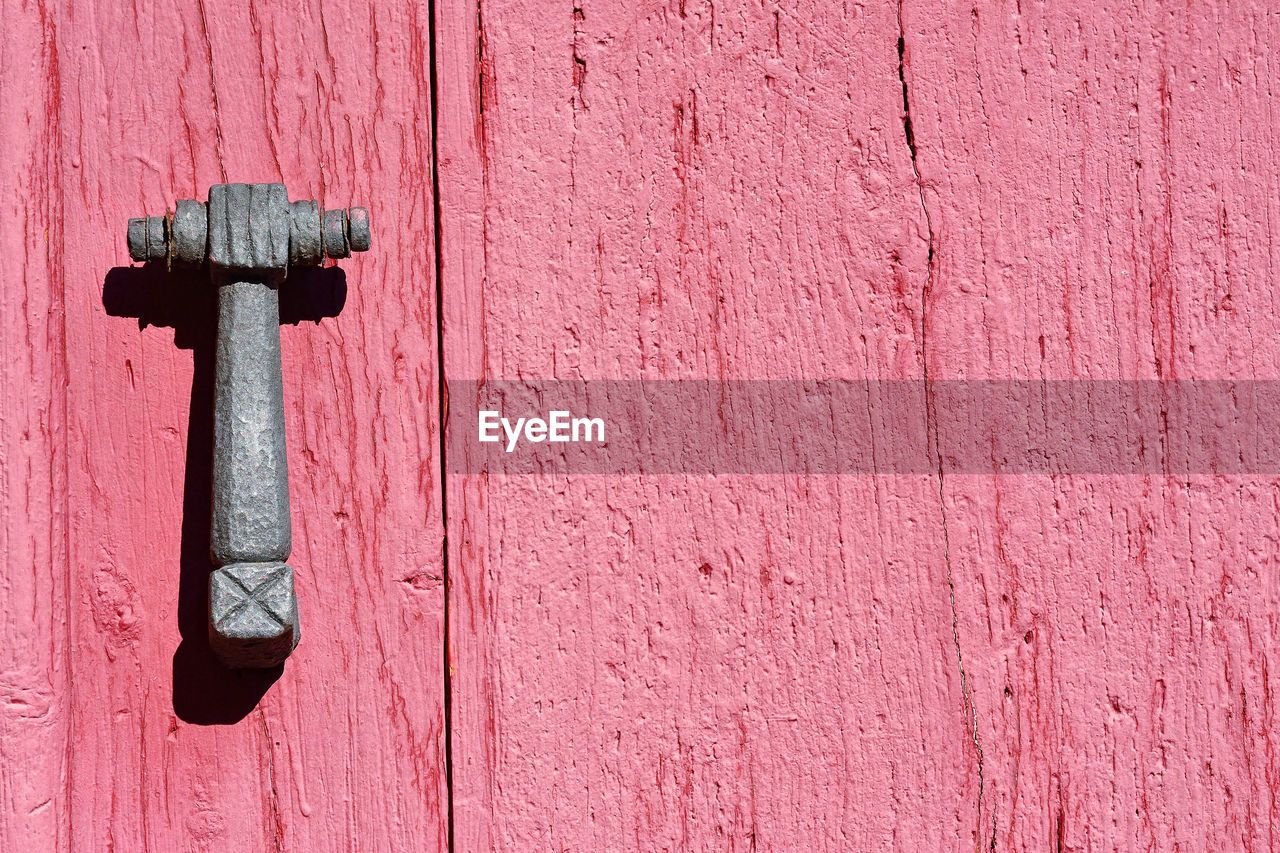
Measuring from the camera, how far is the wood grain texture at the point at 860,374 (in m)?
0.86

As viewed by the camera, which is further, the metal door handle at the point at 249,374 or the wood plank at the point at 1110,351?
the wood plank at the point at 1110,351

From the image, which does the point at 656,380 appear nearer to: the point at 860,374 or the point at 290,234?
the point at 860,374

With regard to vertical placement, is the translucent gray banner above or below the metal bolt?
below

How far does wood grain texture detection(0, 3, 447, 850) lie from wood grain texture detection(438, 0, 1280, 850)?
1.7 inches

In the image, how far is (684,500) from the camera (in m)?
0.87

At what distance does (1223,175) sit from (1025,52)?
7.9 inches

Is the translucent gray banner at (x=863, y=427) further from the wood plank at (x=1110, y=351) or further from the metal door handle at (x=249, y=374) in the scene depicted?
the metal door handle at (x=249, y=374)

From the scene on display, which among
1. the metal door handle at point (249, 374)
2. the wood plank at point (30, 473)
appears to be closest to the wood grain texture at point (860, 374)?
the metal door handle at point (249, 374)

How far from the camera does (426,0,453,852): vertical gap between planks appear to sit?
847mm

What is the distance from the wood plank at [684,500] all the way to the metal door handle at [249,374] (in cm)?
13

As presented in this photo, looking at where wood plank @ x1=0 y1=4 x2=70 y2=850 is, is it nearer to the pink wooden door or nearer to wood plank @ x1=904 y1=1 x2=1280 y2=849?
the pink wooden door

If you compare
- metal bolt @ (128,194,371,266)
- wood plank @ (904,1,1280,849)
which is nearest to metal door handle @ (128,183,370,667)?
A: metal bolt @ (128,194,371,266)

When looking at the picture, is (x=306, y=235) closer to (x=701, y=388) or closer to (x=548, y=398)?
(x=548, y=398)

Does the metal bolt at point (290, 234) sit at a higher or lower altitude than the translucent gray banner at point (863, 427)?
higher
